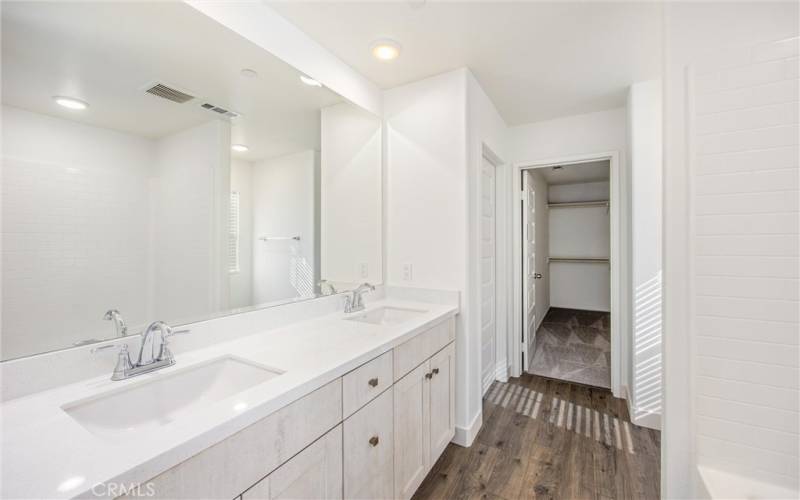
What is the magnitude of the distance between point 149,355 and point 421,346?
3.66ft

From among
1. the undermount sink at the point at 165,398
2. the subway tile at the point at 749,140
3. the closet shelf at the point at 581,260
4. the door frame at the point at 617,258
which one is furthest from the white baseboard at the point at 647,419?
the closet shelf at the point at 581,260

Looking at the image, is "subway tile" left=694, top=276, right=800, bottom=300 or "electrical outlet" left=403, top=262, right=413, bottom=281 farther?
"electrical outlet" left=403, top=262, right=413, bottom=281

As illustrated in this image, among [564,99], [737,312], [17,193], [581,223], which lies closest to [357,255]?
[17,193]

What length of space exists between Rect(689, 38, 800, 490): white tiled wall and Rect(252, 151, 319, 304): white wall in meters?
1.74

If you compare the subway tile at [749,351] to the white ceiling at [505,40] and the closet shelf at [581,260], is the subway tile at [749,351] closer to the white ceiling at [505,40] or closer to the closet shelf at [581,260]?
the white ceiling at [505,40]

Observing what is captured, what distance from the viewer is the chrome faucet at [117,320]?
1.09m

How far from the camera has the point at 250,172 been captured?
161 cm

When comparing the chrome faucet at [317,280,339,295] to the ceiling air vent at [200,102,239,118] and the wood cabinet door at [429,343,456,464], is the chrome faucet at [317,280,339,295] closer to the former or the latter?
the wood cabinet door at [429,343,456,464]

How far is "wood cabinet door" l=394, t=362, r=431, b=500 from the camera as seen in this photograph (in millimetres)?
1455

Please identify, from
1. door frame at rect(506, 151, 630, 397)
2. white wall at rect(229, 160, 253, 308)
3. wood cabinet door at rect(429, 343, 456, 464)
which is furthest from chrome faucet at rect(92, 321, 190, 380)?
door frame at rect(506, 151, 630, 397)

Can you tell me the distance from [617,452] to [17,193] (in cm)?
300

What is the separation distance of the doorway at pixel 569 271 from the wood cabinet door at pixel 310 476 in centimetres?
245

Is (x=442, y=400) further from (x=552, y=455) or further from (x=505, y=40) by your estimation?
(x=505, y=40)

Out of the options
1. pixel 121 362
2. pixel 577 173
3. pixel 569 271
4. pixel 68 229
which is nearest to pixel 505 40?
pixel 68 229
